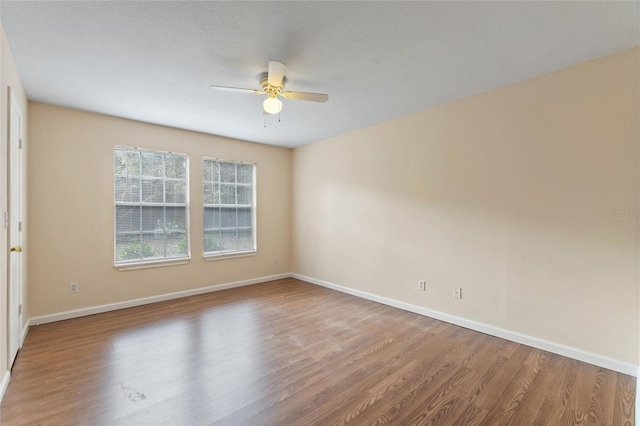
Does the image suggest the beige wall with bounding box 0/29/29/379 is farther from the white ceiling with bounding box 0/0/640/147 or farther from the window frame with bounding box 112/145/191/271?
the window frame with bounding box 112/145/191/271

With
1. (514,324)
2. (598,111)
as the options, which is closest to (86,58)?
(598,111)

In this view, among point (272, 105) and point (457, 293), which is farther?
point (457, 293)

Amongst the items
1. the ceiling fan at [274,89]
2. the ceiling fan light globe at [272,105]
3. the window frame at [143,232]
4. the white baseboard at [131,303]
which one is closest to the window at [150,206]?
the window frame at [143,232]

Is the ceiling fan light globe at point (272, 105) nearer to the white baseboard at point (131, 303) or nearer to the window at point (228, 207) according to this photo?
the window at point (228, 207)

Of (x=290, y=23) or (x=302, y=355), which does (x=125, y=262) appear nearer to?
(x=302, y=355)

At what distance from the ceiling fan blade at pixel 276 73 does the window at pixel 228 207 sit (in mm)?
2660

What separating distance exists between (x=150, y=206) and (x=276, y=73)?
289cm

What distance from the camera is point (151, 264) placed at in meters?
4.12

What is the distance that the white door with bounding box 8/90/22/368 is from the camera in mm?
2364

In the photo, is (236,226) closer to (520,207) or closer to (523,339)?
(520,207)

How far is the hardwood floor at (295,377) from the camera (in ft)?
6.11

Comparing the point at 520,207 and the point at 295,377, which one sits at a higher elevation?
the point at 520,207

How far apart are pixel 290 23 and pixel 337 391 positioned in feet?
8.52

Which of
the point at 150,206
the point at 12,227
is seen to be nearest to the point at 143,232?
the point at 150,206
